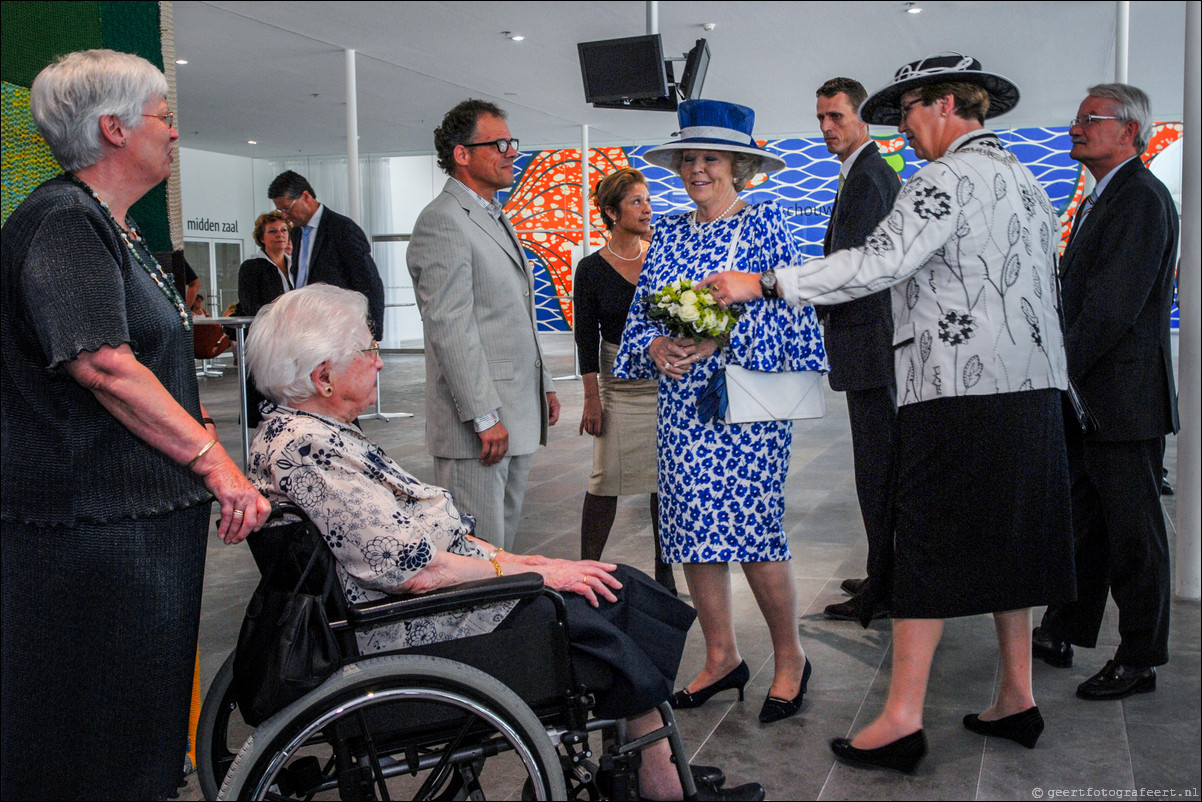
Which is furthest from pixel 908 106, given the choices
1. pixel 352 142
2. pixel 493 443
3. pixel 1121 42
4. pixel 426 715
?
pixel 352 142

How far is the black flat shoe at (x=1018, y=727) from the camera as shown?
258cm

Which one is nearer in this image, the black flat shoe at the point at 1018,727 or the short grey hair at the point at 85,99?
the short grey hair at the point at 85,99

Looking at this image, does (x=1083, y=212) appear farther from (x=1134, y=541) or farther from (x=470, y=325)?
(x=470, y=325)

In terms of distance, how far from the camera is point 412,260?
116 inches

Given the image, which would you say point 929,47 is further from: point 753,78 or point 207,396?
point 207,396

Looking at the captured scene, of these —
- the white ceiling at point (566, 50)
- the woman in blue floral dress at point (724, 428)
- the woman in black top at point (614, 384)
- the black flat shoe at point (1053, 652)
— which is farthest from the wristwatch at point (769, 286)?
the white ceiling at point (566, 50)

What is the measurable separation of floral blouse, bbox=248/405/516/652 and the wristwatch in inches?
38.8

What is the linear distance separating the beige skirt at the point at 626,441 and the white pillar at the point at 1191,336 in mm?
1954

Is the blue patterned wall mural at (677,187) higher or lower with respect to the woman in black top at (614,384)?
higher

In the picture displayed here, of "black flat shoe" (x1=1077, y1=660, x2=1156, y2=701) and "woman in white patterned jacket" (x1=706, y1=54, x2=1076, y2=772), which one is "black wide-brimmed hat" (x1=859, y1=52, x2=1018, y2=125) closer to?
"woman in white patterned jacket" (x1=706, y1=54, x2=1076, y2=772)

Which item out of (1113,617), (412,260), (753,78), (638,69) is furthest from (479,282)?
(753,78)

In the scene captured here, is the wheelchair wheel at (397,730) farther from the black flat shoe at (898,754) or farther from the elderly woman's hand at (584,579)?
the black flat shoe at (898,754)

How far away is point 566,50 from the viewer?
10.1 m

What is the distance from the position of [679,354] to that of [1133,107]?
1.54 metres
